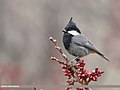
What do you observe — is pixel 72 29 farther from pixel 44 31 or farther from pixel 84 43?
pixel 44 31

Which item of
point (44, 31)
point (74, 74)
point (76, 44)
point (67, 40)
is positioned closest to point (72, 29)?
point (67, 40)

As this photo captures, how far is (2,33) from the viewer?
6910 millimetres

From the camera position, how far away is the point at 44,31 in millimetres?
7859

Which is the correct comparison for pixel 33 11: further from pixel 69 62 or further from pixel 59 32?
pixel 69 62

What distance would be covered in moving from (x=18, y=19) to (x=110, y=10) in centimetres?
161

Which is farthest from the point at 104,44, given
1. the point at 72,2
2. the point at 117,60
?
the point at 117,60

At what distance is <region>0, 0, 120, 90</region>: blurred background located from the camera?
279 inches

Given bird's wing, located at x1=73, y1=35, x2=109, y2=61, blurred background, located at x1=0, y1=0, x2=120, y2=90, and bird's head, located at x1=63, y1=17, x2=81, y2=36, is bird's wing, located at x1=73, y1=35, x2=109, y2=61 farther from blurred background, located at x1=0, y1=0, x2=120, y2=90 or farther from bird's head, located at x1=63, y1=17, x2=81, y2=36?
blurred background, located at x1=0, y1=0, x2=120, y2=90

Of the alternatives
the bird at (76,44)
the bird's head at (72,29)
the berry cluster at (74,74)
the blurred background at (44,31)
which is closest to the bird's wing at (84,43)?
the bird at (76,44)

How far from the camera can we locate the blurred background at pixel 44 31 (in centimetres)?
709

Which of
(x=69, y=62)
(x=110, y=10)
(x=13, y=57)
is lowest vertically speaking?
(x=69, y=62)

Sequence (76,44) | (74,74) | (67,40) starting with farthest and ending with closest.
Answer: (76,44) < (67,40) < (74,74)

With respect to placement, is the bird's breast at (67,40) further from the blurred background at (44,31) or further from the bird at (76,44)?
the blurred background at (44,31)

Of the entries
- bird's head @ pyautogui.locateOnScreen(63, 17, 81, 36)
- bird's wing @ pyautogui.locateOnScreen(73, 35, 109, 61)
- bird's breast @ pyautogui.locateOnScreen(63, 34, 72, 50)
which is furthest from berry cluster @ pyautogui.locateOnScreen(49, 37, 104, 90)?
bird's wing @ pyautogui.locateOnScreen(73, 35, 109, 61)
